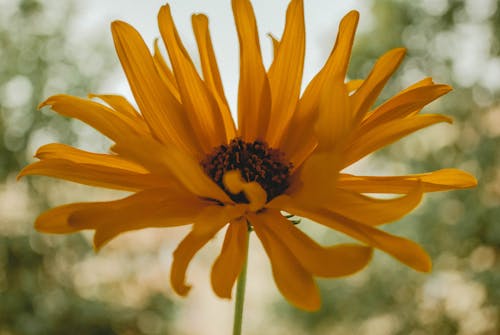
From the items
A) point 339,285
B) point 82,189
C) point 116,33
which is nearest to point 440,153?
point 339,285

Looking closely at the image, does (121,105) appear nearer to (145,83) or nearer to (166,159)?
(145,83)

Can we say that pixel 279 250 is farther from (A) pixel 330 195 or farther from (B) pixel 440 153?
(B) pixel 440 153

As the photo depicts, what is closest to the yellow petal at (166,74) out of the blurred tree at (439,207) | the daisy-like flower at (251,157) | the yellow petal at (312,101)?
the daisy-like flower at (251,157)

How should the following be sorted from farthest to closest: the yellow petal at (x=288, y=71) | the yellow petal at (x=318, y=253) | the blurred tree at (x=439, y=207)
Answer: the blurred tree at (x=439, y=207) → the yellow petal at (x=288, y=71) → the yellow petal at (x=318, y=253)

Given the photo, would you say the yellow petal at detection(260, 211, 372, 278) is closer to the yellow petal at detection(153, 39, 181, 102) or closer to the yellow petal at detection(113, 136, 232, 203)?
the yellow petal at detection(113, 136, 232, 203)

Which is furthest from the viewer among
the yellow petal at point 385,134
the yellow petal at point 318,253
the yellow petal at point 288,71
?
the yellow petal at point 288,71

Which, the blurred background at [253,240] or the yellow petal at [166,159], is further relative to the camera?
the blurred background at [253,240]

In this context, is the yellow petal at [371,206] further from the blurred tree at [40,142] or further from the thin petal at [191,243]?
the blurred tree at [40,142]

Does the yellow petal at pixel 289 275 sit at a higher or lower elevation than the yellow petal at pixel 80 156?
lower
